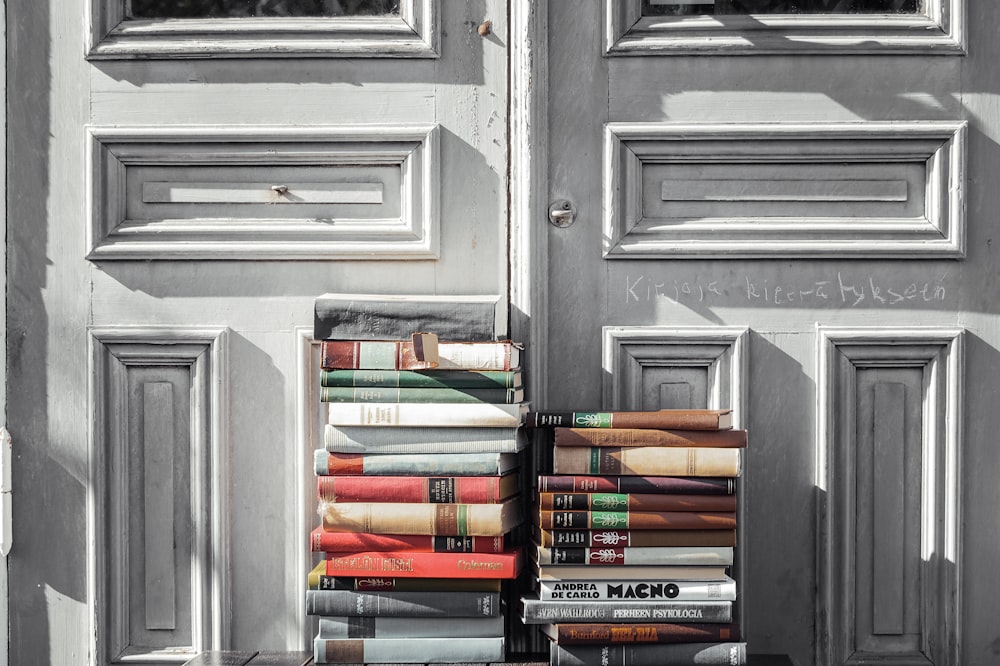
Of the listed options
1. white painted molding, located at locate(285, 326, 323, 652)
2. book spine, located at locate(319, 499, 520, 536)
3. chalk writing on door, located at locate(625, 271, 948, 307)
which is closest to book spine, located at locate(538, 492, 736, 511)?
book spine, located at locate(319, 499, 520, 536)

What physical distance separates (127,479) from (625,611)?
1115mm

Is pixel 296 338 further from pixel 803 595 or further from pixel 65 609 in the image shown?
pixel 803 595

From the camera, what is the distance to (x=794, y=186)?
196cm

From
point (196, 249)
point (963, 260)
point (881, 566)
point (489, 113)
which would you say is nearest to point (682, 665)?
point (881, 566)

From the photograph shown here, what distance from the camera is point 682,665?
1.67m

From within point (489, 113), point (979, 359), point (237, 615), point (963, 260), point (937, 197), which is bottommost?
point (237, 615)

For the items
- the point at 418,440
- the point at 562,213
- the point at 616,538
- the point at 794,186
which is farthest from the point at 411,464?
the point at 794,186

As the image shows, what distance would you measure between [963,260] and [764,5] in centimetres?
70

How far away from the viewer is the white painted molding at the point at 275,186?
196 cm

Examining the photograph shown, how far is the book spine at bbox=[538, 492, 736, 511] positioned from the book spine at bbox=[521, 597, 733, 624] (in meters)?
0.17

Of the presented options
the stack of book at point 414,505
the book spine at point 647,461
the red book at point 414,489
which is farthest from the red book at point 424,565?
the book spine at point 647,461

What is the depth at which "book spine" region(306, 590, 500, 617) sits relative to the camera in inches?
67.7

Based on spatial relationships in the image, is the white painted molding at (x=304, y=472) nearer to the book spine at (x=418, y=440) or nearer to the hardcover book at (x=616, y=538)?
the book spine at (x=418, y=440)

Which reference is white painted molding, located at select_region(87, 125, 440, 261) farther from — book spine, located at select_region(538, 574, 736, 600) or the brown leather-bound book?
book spine, located at select_region(538, 574, 736, 600)
